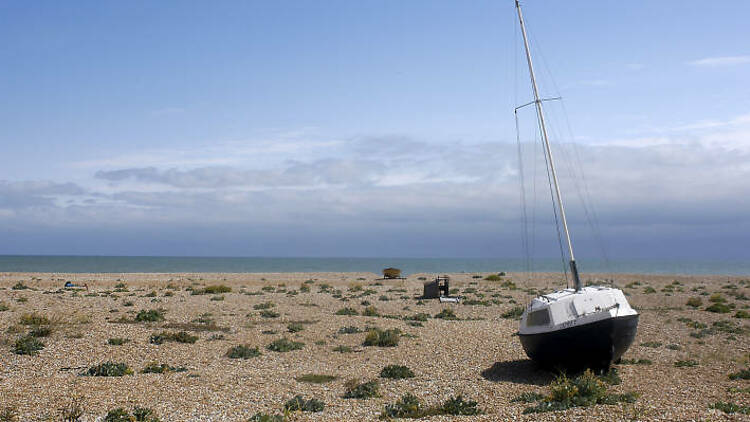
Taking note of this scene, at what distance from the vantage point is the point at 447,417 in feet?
40.6

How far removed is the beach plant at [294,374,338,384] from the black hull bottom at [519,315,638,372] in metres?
6.23

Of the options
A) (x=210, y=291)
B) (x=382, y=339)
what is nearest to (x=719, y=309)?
(x=382, y=339)

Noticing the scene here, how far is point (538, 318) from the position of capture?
1630 centimetres

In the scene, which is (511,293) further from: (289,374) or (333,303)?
(289,374)

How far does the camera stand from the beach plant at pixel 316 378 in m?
16.4

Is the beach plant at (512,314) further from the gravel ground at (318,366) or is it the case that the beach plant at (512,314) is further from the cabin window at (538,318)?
the cabin window at (538,318)

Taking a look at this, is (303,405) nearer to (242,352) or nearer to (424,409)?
(424,409)

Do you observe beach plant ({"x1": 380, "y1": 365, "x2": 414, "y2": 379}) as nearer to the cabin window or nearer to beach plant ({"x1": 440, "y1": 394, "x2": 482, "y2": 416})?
beach plant ({"x1": 440, "y1": 394, "x2": 482, "y2": 416})

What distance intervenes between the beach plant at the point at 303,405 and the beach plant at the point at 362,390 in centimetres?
115

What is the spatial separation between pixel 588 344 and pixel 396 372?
18.4ft

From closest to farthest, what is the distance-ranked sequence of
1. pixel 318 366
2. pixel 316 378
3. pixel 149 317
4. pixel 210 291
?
pixel 316 378
pixel 318 366
pixel 149 317
pixel 210 291

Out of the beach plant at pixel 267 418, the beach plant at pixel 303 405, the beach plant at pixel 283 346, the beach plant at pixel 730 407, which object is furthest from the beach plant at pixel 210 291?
the beach plant at pixel 730 407

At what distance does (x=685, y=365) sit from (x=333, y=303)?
24.3 metres

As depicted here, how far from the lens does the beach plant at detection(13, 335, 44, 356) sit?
19109mm
